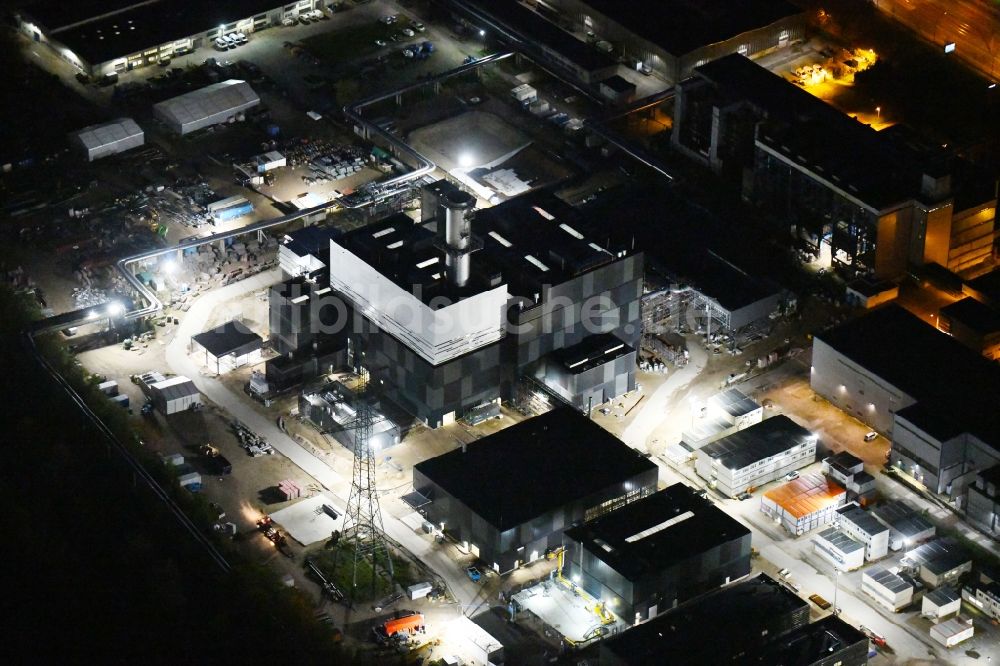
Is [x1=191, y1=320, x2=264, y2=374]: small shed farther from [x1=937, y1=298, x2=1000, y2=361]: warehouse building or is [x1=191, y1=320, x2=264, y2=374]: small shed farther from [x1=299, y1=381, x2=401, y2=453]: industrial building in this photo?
[x1=937, y1=298, x2=1000, y2=361]: warehouse building

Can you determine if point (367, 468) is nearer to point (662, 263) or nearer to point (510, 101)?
point (662, 263)

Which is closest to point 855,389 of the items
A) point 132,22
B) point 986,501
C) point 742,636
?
point 986,501

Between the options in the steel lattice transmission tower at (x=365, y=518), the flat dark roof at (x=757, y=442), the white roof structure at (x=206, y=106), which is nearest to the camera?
the steel lattice transmission tower at (x=365, y=518)

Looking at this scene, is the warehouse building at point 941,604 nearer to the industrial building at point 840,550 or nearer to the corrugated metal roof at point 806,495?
the industrial building at point 840,550

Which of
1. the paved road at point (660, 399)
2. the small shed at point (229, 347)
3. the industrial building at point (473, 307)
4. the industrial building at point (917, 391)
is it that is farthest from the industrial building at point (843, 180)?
the small shed at point (229, 347)

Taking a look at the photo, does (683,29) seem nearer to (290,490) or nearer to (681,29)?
(681,29)
